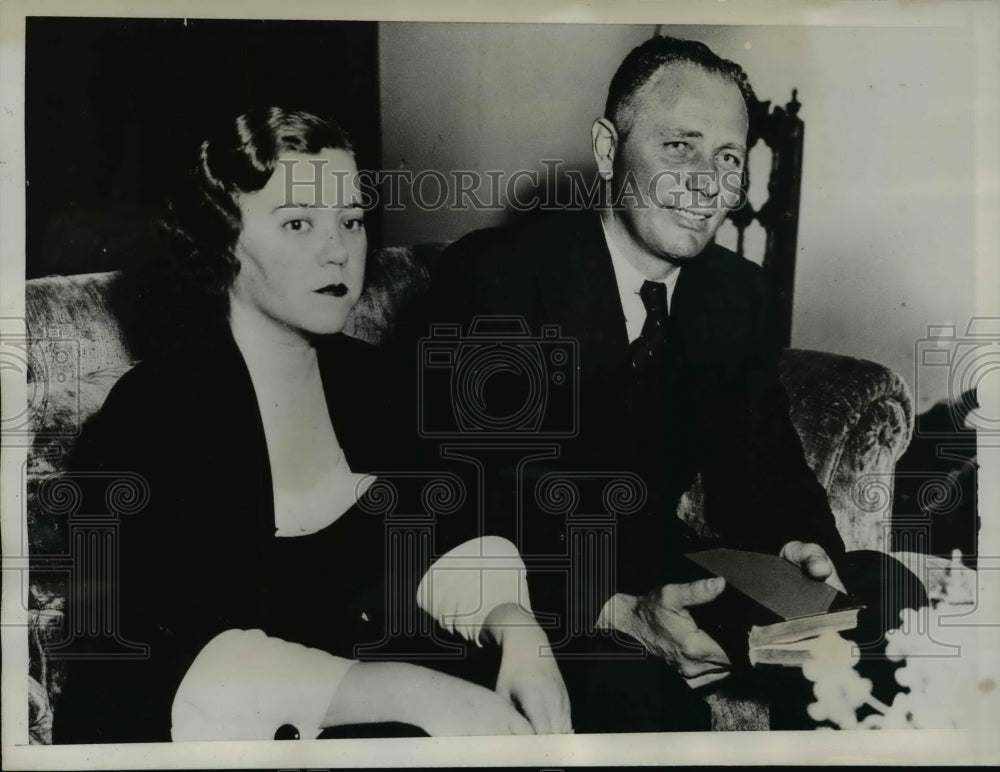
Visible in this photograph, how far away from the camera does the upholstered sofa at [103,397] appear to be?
179cm

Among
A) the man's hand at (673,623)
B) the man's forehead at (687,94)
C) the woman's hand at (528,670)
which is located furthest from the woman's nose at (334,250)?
the man's hand at (673,623)

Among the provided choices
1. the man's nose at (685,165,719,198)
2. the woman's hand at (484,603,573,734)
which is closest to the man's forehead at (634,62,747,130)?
the man's nose at (685,165,719,198)

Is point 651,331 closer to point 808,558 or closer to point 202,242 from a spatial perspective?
point 808,558

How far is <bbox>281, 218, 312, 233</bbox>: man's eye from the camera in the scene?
5.84ft

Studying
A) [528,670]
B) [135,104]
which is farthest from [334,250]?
[528,670]

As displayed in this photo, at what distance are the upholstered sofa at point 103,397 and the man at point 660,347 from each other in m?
0.05

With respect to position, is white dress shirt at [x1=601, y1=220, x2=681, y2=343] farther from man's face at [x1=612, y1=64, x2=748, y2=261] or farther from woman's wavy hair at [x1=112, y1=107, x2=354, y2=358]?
woman's wavy hair at [x1=112, y1=107, x2=354, y2=358]

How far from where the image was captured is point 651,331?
1.87 m

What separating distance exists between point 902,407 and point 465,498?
2.98ft

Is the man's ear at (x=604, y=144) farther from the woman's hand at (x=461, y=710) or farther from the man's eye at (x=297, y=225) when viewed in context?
the woman's hand at (x=461, y=710)

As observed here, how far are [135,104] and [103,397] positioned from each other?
0.57m

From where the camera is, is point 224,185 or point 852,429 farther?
point 852,429

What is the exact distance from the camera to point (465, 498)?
183 centimetres

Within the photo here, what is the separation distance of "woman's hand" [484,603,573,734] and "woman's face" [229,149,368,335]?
2.19 ft
